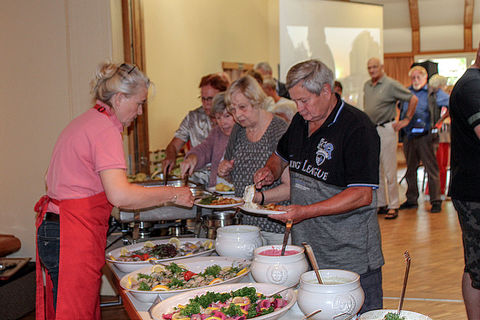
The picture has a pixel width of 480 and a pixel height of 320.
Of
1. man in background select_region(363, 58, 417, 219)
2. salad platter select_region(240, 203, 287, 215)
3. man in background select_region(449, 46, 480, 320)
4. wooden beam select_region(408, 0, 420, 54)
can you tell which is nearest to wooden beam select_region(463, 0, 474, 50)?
wooden beam select_region(408, 0, 420, 54)

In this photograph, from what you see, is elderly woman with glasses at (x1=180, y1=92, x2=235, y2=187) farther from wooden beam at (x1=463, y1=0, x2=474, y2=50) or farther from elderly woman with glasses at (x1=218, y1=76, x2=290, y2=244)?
wooden beam at (x1=463, y1=0, x2=474, y2=50)

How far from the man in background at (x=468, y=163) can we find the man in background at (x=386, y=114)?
4.15 m

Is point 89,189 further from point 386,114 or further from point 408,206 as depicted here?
point 408,206

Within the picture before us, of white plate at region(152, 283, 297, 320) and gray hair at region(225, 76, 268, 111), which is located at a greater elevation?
gray hair at region(225, 76, 268, 111)

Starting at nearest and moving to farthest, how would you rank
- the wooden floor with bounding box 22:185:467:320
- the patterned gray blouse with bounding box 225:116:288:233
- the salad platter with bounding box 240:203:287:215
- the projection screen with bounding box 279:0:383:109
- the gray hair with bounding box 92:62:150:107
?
the salad platter with bounding box 240:203:287:215 < the gray hair with bounding box 92:62:150:107 < the patterned gray blouse with bounding box 225:116:288:233 < the wooden floor with bounding box 22:185:467:320 < the projection screen with bounding box 279:0:383:109

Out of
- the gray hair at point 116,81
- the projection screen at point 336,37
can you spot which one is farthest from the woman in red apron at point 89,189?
the projection screen at point 336,37

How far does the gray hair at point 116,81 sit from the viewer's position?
2.03 m

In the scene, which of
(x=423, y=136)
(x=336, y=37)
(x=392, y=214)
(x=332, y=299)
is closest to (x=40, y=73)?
(x=332, y=299)

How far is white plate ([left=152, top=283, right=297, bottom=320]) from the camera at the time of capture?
1388 mm

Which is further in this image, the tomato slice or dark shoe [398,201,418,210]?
dark shoe [398,201,418,210]

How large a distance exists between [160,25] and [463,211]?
377 cm

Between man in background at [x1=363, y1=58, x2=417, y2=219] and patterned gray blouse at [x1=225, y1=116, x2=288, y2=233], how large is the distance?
4.09 metres

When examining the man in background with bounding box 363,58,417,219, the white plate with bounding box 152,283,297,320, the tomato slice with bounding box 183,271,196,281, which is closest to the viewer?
the white plate with bounding box 152,283,297,320

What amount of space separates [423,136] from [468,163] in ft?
16.2
